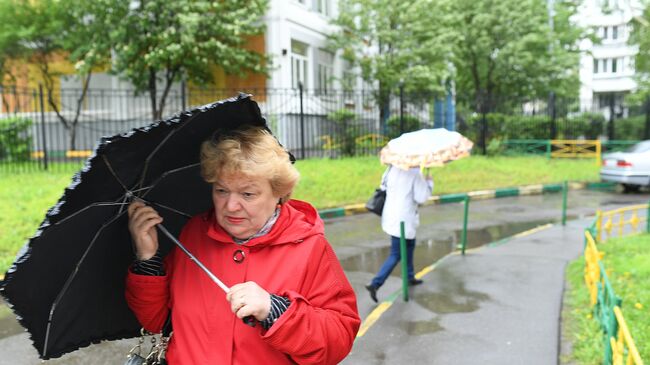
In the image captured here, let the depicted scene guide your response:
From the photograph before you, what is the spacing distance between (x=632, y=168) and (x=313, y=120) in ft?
32.6

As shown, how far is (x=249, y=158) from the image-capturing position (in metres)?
1.92

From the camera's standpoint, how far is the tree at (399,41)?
69.1 ft

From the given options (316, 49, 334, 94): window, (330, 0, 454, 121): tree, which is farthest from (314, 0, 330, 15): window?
(316, 49, 334, 94): window

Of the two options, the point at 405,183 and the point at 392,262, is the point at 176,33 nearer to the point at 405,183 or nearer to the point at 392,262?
the point at 405,183

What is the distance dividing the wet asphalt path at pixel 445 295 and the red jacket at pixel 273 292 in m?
2.70

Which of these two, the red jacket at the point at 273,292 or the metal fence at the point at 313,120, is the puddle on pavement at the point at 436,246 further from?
the metal fence at the point at 313,120

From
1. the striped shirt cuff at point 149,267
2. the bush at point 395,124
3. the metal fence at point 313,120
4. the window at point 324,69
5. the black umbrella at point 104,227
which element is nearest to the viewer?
the black umbrella at point 104,227

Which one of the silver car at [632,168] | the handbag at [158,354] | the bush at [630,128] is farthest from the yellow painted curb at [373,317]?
the bush at [630,128]

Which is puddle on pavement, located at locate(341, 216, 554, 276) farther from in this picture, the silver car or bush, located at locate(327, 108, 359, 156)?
bush, located at locate(327, 108, 359, 156)

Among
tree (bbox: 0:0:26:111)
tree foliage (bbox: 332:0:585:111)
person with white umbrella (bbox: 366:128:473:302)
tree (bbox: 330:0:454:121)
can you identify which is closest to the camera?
person with white umbrella (bbox: 366:128:473:302)

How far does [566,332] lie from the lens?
5.04 meters

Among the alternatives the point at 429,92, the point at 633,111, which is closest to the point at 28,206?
the point at 429,92

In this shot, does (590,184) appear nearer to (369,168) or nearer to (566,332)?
(369,168)

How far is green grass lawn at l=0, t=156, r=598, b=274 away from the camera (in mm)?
8883
